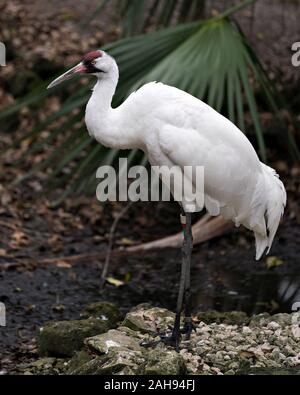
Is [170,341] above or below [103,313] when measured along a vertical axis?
below

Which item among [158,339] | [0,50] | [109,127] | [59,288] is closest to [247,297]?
[59,288]

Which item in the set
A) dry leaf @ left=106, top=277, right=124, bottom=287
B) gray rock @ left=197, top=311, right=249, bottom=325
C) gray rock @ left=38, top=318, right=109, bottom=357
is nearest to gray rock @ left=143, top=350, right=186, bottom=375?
gray rock @ left=38, top=318, right=109, bottom=357

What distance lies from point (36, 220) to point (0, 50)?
98.9 inches

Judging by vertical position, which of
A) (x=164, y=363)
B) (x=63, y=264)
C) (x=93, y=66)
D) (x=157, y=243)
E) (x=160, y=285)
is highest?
(x=93, y=66)

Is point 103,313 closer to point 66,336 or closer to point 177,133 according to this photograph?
point 66,336

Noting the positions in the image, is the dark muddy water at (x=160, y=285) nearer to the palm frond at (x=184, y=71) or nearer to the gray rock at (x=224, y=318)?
the palm frond at (x=184, y=71)

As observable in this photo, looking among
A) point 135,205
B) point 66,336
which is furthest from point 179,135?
point 135,205

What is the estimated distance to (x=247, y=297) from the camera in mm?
7297

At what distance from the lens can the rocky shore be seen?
4.80 metres

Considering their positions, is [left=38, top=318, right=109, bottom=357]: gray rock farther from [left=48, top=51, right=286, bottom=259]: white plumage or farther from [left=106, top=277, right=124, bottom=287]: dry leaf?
[left=106, top=277, right=124, bottom=287]: dry leaf

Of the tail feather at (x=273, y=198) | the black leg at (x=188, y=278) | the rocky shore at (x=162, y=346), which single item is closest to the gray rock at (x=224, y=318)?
the rocky shore at (x=162, y=346)

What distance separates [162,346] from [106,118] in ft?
4.74

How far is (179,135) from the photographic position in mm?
5137
